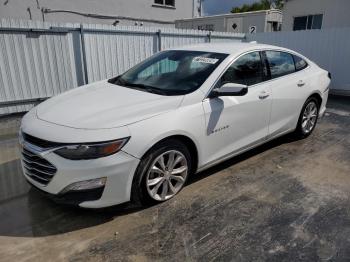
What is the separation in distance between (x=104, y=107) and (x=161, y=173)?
0.87 metres

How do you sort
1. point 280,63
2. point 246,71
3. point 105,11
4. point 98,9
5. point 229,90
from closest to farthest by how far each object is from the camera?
point 229,90 → point 246,71 → point 280,63 → point 98,9 → point 105,11

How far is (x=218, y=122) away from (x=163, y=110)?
74 cm

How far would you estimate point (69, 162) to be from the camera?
8.84 ft

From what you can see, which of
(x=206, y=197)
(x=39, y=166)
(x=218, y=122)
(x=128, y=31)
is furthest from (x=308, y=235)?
(x=128, y=31)

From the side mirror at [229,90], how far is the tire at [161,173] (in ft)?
2.33

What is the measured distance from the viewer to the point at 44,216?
3.15 meters

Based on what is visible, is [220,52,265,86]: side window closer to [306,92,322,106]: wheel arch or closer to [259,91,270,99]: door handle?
[259,91,270,99]: door handle

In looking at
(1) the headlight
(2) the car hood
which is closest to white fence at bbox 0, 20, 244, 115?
(2) the car hood

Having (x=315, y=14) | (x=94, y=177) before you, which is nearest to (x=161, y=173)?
(x=94, y=177)

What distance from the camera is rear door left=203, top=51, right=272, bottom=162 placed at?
140 inches

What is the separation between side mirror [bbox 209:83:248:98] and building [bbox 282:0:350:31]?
1259 centimetres

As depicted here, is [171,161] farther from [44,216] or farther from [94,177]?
[44,216]

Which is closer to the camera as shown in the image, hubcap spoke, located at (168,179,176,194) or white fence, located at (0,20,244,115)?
hubcap spoke, located at (168,179,176,194)

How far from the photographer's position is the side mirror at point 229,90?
137 inches
